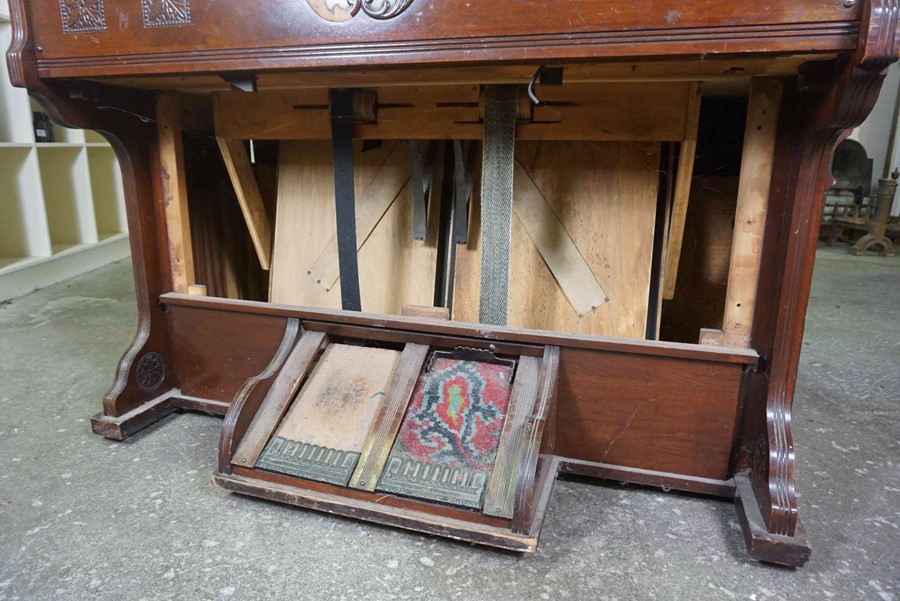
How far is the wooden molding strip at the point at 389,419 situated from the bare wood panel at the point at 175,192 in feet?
2.35

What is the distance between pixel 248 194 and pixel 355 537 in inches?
42.2

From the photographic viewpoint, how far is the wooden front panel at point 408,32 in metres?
0.88

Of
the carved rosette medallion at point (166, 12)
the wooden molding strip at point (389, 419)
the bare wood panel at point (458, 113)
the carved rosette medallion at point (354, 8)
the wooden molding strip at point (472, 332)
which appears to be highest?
the carved rosette medallion at point (166, 12)

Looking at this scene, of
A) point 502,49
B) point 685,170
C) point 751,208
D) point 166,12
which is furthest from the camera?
point 685,170

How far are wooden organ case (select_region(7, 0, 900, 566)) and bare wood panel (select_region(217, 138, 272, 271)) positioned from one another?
0.01 meters

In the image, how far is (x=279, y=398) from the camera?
1431mm

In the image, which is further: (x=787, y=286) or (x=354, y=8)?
(x=787, y=286)

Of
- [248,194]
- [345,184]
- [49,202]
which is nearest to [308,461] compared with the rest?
[345,184]

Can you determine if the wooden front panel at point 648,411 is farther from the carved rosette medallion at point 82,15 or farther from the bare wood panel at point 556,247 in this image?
the carved rosette medallion at point 82,15

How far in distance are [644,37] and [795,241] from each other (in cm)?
51

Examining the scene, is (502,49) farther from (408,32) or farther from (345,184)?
(345,184)

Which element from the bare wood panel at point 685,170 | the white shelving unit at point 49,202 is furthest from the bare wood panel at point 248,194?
the white shelving unit at point 49,202

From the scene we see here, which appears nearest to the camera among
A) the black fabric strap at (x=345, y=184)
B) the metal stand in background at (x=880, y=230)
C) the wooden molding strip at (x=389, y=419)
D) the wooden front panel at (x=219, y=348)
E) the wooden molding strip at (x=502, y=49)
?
the wooden molding strip at (x=502, y=49)

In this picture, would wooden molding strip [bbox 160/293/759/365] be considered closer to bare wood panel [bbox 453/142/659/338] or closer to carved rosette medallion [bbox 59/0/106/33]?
bare wood panel [bbox 453/142/659/338]
